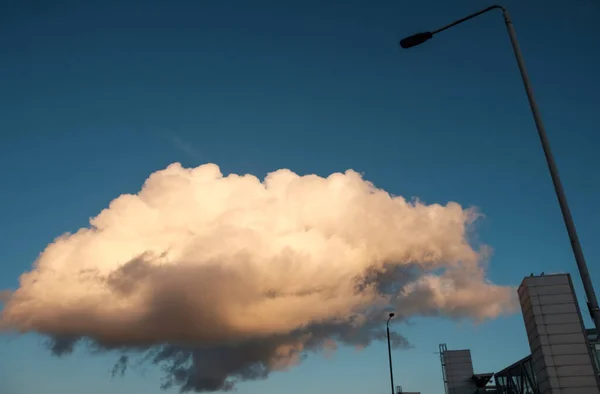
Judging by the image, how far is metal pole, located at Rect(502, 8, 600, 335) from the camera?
10797 millimetres

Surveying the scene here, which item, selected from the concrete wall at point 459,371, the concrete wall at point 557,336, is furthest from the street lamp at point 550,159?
the concrete wall at point 459,371

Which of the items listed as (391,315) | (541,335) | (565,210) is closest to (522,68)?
(565,210)

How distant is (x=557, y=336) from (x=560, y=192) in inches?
968

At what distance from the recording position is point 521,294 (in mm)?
35375

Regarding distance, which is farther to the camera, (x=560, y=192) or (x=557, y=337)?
(x=557, y=337)

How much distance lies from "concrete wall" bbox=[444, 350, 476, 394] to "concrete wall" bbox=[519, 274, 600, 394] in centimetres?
4876

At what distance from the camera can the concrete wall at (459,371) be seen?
255 ft

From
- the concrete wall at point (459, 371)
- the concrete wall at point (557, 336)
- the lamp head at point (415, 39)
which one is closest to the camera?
Result: the lamp head at point (415, 39)

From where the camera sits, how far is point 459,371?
7938 centimetres

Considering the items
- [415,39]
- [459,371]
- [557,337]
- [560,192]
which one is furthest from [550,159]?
[459,371]

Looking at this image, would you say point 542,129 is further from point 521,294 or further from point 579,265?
point 521,294

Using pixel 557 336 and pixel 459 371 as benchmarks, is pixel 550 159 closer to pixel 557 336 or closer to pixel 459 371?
pixel 557 336

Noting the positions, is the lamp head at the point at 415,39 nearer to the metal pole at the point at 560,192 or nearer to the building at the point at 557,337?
the metal pole at the point at 560,192

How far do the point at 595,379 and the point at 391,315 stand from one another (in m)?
24.2
